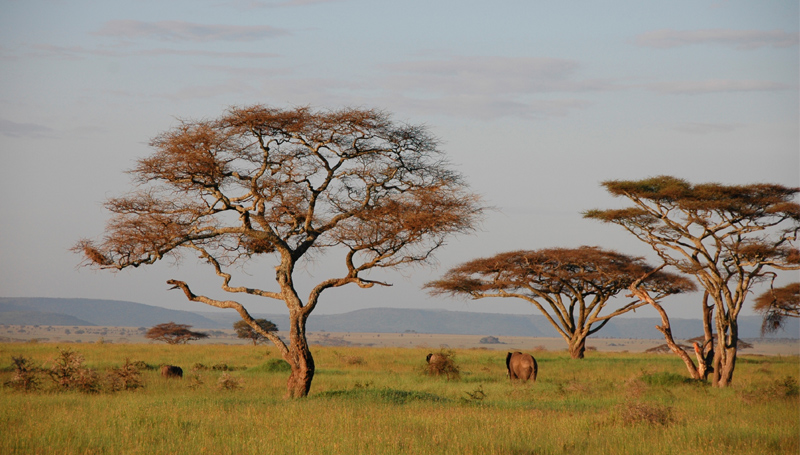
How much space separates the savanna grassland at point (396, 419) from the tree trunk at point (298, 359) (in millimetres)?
566

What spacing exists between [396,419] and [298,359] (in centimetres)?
482

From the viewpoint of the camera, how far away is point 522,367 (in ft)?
81.7

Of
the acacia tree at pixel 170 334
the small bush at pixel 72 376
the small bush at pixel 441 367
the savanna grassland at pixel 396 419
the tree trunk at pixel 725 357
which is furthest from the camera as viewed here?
the acacia tree at pixel 170 334

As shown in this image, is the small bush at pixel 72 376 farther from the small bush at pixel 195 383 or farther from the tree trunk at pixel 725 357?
the tree trunk at pixel 725 357

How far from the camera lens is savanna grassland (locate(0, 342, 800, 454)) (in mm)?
10477

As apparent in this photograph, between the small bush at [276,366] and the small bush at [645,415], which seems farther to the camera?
the small bush at [276,366]

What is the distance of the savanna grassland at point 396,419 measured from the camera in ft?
34.4

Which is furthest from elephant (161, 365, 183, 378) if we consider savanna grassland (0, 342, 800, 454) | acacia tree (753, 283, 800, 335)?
acacia tree (753, 283, 800, 335)

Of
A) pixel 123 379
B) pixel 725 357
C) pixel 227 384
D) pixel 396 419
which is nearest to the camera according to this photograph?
pixel 396 419

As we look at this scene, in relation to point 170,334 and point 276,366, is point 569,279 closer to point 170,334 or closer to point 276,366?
point 276,366

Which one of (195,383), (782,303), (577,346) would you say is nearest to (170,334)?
(577,346)

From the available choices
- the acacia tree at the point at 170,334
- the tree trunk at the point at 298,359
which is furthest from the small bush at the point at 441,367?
the acacia tree at the point at 170,334

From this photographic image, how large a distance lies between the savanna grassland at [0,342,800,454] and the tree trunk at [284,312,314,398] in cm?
57

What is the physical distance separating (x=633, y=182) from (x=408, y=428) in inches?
623
